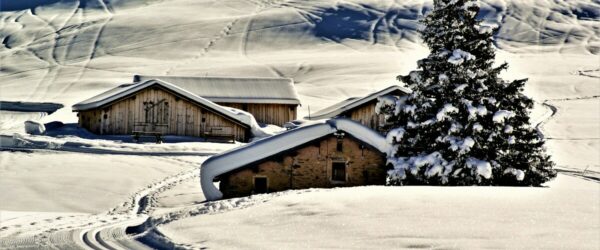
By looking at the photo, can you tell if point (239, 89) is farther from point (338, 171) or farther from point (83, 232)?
point (83, 232)

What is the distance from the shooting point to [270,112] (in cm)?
5906

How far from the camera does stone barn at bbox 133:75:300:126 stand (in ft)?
190

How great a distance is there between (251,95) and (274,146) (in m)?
32.5

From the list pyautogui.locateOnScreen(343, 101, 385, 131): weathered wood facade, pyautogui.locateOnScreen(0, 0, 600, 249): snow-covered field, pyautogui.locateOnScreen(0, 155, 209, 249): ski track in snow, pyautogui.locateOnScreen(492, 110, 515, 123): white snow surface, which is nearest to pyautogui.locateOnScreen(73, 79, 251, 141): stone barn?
pyautogui.locateOnScreen(0, 0, 600, 249): snow-covered field

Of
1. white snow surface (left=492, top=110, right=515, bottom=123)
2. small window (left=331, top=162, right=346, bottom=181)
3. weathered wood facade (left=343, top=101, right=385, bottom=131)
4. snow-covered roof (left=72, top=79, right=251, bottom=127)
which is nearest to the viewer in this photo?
white snow surface (left=492, top=110, right=515, bottom=123)

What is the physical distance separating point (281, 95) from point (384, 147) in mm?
33258

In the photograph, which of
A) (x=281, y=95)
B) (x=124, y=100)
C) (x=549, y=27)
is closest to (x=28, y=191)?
(x=124, y=100)

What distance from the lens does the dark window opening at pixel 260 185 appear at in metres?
26.2

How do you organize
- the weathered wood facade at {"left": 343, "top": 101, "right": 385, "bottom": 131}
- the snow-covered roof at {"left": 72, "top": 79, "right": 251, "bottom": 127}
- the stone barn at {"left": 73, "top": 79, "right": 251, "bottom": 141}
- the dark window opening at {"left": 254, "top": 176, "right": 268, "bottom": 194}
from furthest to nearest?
the weathered wood facade at {"left": 343, "top": 101, "right": 385, "bottom": 131} < the stone barn at {"left": 73, "top": 79, "right": 251, "bottom": 141} < the snow-covered roof at {"left": 72, "top": 79, "right": 251, "bottom": 127} < the dark window opening at {"left": 254, "top": 176, "right": 268, "bottom": 194}

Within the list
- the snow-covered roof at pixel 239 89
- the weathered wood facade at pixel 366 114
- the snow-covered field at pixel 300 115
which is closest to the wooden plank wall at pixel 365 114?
the weathered wood facade at pixel 366 114

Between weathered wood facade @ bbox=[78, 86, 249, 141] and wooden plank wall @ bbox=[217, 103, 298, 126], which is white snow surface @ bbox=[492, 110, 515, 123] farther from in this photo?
wooden plank wall @ bbox=[217, 103, 298, 126]

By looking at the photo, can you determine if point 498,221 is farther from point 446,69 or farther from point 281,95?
point 281,95

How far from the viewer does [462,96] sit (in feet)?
81.0

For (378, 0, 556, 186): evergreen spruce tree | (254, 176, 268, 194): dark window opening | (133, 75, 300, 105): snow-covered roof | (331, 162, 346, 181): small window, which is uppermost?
(133, 75, 300, 105): snow-covered roof
